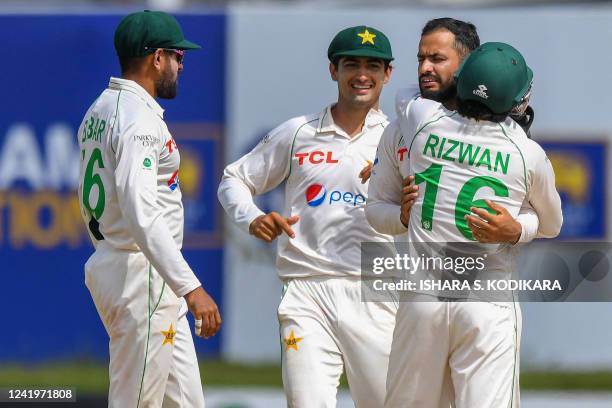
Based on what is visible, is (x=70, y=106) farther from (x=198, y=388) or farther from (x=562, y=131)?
(x=198, y=388)

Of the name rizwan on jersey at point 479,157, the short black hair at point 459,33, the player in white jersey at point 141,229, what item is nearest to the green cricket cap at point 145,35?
the player in white jersey at point 141,229

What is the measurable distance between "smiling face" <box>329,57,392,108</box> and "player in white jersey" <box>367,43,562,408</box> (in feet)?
3.33

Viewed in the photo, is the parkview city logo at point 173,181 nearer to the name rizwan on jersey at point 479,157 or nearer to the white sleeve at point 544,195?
the name rizwan on jersey at point 479,157

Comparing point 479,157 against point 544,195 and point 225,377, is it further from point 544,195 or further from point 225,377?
point 225,377

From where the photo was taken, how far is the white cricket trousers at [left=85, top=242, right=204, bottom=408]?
5.78 m

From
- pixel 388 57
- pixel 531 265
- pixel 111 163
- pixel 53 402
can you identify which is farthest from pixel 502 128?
pixel 531 265

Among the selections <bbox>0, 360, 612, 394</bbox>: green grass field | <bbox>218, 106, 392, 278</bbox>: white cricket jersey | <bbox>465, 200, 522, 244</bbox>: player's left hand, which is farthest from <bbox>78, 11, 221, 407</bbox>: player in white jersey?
<bbox>0, 360, 612, 394</bbox>: green grass field

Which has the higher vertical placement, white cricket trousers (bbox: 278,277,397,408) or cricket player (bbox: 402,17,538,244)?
cricket player (bbox: 402,17,538,244)

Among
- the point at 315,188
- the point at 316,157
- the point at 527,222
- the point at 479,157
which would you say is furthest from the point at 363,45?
the point at 527,222

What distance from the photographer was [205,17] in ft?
37.1

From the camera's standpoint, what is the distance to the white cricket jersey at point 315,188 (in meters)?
6.36

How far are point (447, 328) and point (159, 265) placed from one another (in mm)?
1177

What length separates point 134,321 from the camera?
5.79 m

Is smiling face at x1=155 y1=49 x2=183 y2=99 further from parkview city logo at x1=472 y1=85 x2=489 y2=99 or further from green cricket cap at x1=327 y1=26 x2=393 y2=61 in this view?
parkview city logo at x1=472 y1=85 x2=489 y2=99
